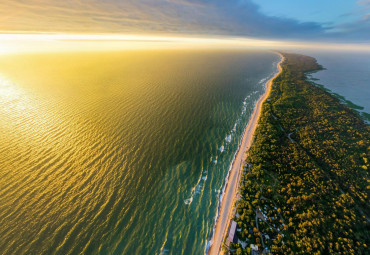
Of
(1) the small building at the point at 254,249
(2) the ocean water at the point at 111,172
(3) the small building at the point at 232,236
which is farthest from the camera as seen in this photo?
(2) the ocean water at the point at 111,172

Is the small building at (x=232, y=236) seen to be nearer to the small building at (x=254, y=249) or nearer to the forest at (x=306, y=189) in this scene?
the forest at (x=306, y=189)

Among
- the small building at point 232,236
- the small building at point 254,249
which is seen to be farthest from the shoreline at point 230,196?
the small building at point 254,249

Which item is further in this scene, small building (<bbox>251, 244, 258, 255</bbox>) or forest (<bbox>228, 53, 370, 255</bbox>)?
forest (<bbox>228, 53, 370, 255</bbox>)

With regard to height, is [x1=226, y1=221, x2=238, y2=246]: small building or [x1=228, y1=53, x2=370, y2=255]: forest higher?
[x1=228, y1=53, x2=370, y2=255]: forest

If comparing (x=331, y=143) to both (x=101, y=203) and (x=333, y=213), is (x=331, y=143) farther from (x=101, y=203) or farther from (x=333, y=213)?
A: (x=101, y=203)

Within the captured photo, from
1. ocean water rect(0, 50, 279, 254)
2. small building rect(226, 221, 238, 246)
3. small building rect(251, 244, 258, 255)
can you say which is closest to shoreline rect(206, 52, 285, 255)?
small building rect(226, 221, 238, 246)

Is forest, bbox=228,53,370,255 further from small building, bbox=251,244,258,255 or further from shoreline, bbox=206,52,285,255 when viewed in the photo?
shoreline, bbox=206,52,285,255
